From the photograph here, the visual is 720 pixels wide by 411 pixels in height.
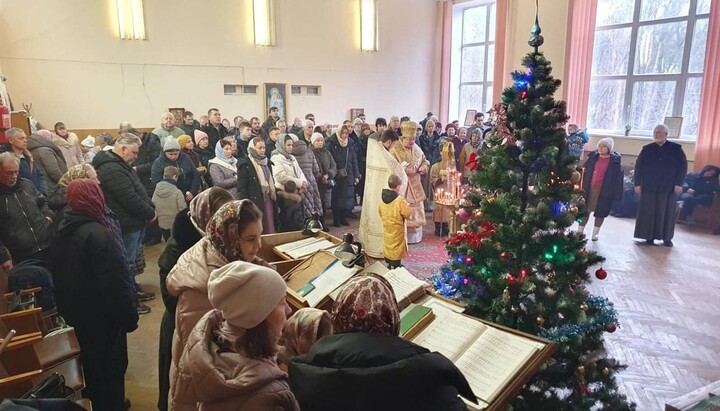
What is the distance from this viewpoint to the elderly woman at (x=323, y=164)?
27.1 feet

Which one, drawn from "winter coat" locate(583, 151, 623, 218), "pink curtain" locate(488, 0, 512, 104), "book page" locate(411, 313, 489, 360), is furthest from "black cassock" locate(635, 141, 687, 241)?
"book page" locate(411, 313, 489, 360)

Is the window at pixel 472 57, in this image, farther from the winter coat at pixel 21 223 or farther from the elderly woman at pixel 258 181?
the winter coat at pixel 21 223

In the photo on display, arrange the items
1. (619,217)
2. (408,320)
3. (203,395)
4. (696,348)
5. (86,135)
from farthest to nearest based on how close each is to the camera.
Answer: (86,135)
(619,217)
(696,348)
(408,320)
(203,395)

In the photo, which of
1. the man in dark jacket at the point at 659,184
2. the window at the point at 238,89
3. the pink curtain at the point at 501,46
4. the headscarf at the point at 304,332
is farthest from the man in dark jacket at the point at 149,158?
the pink curtain at the point at 501,46

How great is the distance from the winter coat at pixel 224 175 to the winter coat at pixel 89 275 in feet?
11.5

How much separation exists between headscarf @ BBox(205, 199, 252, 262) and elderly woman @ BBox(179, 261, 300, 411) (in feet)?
1.60

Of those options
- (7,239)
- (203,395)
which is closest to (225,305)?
(203,395)

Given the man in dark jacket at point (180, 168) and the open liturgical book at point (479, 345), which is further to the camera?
the man in dark jacket at point (180, 168)

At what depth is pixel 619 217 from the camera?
9516 millimetres

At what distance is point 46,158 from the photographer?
587cm

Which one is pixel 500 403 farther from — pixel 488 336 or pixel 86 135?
pixel 86 135

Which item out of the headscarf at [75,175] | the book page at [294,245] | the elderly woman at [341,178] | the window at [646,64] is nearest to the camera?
the book page at [294,245]

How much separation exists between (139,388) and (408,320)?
260cm

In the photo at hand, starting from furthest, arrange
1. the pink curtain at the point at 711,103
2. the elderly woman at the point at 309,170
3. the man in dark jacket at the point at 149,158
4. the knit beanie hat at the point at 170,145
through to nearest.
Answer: the pink curtain at the point at 711,103 < the man in dark jacket at the point at 149,158 < the elderly woman at the point at 309,170 < the knit beanie hat at the point at 170,145
